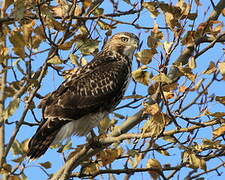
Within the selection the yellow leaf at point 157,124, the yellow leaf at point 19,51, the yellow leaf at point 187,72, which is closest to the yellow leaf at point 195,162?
the yellow leaf at point 157,124

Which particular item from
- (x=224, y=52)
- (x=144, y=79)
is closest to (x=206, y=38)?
(x=224, y=52)

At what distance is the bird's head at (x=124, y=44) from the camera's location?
7.64m

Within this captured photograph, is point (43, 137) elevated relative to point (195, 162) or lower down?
elevated

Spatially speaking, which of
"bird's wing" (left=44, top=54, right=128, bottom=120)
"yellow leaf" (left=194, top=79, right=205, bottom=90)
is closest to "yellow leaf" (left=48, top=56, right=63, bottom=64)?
"yellow leaf" (left=194, top=79, right=205, bottom=90)

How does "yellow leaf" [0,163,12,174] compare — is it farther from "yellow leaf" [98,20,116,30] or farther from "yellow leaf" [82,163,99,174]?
"yellow leaf" [98,20,116,30]

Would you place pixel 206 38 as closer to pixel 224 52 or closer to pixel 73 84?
pixel 224 52

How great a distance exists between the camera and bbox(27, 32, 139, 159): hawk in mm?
6305

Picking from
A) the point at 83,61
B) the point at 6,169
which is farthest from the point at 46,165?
the point at 83,61

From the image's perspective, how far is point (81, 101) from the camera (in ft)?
22.1

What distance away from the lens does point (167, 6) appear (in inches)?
186

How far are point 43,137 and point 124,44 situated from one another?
2.31 metres

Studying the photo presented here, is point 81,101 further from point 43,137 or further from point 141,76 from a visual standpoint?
point 141,76

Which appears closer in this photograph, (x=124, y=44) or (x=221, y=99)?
(x=221, y=99)

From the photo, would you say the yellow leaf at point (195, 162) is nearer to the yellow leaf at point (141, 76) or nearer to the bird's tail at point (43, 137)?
the yellow leaf at point (141, 76)
